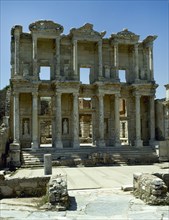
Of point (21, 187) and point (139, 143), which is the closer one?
point (21, 187)

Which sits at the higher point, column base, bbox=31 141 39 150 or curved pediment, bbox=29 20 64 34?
curved pediment, bbox=29 20 64 34

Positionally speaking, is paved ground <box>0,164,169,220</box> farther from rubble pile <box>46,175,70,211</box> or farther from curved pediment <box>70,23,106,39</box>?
curved pediment <box>70,23,106,39</box>

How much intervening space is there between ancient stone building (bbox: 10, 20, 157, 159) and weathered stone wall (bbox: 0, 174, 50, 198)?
14.5 meters

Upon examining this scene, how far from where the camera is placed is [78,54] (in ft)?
93.9

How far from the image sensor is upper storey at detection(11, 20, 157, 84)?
2669 centimetres

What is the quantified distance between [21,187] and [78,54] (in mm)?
19548

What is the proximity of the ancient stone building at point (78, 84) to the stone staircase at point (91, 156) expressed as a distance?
1073 millimetres

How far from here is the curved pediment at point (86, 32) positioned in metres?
27.3

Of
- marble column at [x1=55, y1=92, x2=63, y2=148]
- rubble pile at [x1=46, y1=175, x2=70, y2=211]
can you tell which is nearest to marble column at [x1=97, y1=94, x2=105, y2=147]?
marble column at [x1=55, y1=92, x2=63, y2=148]

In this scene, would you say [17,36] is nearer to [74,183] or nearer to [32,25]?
[32,25]

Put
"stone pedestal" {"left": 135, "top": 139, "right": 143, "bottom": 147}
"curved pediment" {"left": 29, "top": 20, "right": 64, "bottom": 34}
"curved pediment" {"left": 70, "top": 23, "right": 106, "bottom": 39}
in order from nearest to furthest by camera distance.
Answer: "curved pediment" {"left": 29, "top": 20, "right": 64, "bottom": 34}
"curved pediment" {"left": 70, "top": 23, "right": 106, "bottom": 39}
"stone pedestal" {"left": 135, "top": 139, "right": 143, "bottom": 147}

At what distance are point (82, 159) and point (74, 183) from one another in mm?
9262

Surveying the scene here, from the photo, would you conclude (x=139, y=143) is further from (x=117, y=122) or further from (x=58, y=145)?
(x=58, y=145)

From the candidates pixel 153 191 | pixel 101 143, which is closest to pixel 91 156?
pixel 101 143
